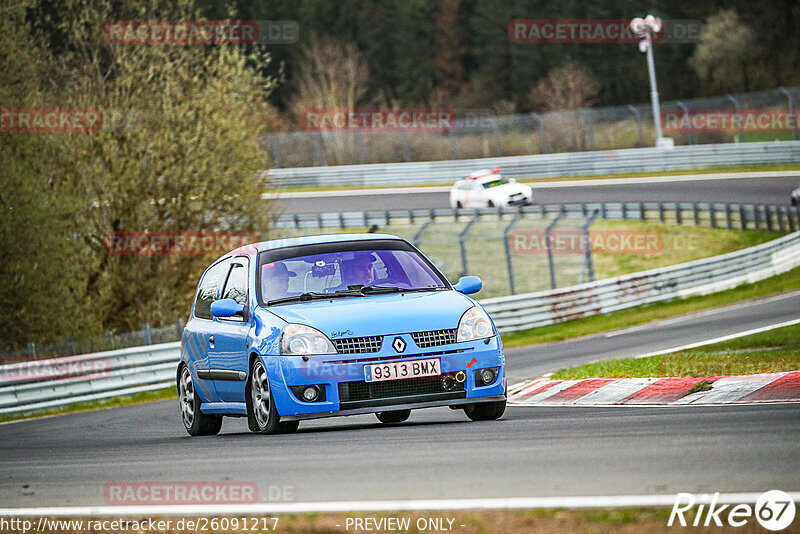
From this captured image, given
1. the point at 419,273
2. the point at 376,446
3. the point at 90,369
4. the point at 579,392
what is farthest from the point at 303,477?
the point at 90,369

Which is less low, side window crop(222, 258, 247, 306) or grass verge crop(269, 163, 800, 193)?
side window crop(222, 258, 247, 306)

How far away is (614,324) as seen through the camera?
2728 centimetres

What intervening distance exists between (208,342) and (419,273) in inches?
75.0

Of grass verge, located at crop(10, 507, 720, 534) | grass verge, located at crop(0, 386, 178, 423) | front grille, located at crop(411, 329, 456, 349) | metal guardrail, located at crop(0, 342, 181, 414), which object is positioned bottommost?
grass verge, located at crop(0, 386, 178, 423)

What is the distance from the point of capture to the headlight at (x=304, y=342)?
895 centimetres

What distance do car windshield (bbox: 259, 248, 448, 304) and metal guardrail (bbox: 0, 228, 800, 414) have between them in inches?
429

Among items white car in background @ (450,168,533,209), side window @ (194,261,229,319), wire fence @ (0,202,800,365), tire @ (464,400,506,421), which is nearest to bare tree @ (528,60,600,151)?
white car in background @ (450,168,533,209)

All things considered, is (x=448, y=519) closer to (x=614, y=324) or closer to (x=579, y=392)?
(x=579, y=392)

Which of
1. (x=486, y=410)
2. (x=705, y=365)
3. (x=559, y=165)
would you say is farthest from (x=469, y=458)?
(x=559, y=165)

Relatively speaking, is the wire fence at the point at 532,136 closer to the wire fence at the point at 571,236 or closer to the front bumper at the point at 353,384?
the wire fence at the point at 571,236

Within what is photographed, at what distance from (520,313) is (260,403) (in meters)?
18.9

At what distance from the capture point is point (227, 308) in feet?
32.5

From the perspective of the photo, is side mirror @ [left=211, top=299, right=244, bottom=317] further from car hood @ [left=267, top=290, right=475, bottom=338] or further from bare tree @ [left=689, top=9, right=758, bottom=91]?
bare tree @ [left=689, top=9, right=758, bottom=91]

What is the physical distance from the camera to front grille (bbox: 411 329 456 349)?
9.03 m
